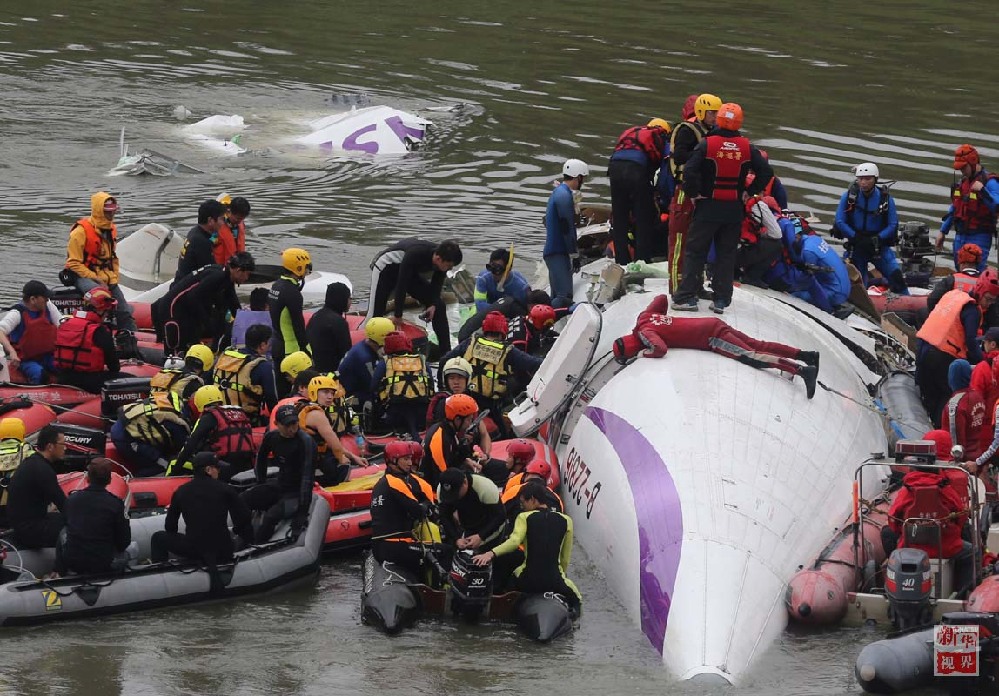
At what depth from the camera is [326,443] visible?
38.7 ft

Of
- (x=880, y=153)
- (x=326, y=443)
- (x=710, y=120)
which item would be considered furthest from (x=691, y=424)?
(x=880, y=153)

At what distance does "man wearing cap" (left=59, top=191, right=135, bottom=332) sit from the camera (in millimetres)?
15305

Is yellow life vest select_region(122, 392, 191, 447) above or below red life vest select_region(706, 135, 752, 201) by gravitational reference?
below

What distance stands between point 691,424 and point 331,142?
16.5 metres

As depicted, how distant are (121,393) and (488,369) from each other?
9.82 feet

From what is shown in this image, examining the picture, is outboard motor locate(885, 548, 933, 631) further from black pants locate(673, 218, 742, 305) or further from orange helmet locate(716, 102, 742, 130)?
orange helmet locate(716, 102, 742, 130)

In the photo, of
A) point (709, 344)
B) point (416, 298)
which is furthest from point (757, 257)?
point (416, 298)

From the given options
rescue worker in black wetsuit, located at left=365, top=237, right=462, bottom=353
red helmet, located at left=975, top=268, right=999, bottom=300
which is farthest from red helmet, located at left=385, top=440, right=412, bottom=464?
red helmet, located at left=975, top=268, right=999, bottom=300

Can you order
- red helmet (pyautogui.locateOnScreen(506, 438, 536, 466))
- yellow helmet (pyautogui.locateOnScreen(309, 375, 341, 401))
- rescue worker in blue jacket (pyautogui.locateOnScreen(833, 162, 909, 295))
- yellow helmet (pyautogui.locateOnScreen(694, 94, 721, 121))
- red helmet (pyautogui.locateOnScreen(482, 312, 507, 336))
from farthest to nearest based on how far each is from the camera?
rescue worker in blue jacket (pyautogui.locateOnScreen(833, 162, 909, 295)), yellow helmet (pyautogui.locateOnScreen(694, 94, 721, 121)), red helmet (pyautogui.locateOnScreen(482, 312, 507, 336)), yellow helmet (pyautogui.locateOnScreen(309, 375, 341, 401)), red helmet (pyautogui.locateOnScreen(506, 438, 536, 466))

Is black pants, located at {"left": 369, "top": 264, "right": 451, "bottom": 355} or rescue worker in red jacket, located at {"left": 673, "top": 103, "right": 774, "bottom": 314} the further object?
black pants, located at {"left": 369, "top": 264, "right": 451, "bottom": 355}

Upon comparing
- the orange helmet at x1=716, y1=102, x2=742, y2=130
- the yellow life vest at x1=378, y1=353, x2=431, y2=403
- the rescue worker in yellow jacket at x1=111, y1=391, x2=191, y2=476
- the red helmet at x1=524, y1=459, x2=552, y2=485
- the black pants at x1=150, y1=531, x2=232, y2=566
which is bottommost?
the black pants at x1=150, y1=531, x2=232, y2=566

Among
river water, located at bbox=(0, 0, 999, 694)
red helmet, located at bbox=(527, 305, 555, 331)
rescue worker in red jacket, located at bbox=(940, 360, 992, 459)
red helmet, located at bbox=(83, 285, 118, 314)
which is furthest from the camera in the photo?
red helmet, located at bbox=(527, 305, 555, 331)

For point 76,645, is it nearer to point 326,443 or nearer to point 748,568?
point 326,443

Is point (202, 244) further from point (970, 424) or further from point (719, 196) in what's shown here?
point (970, 424)
